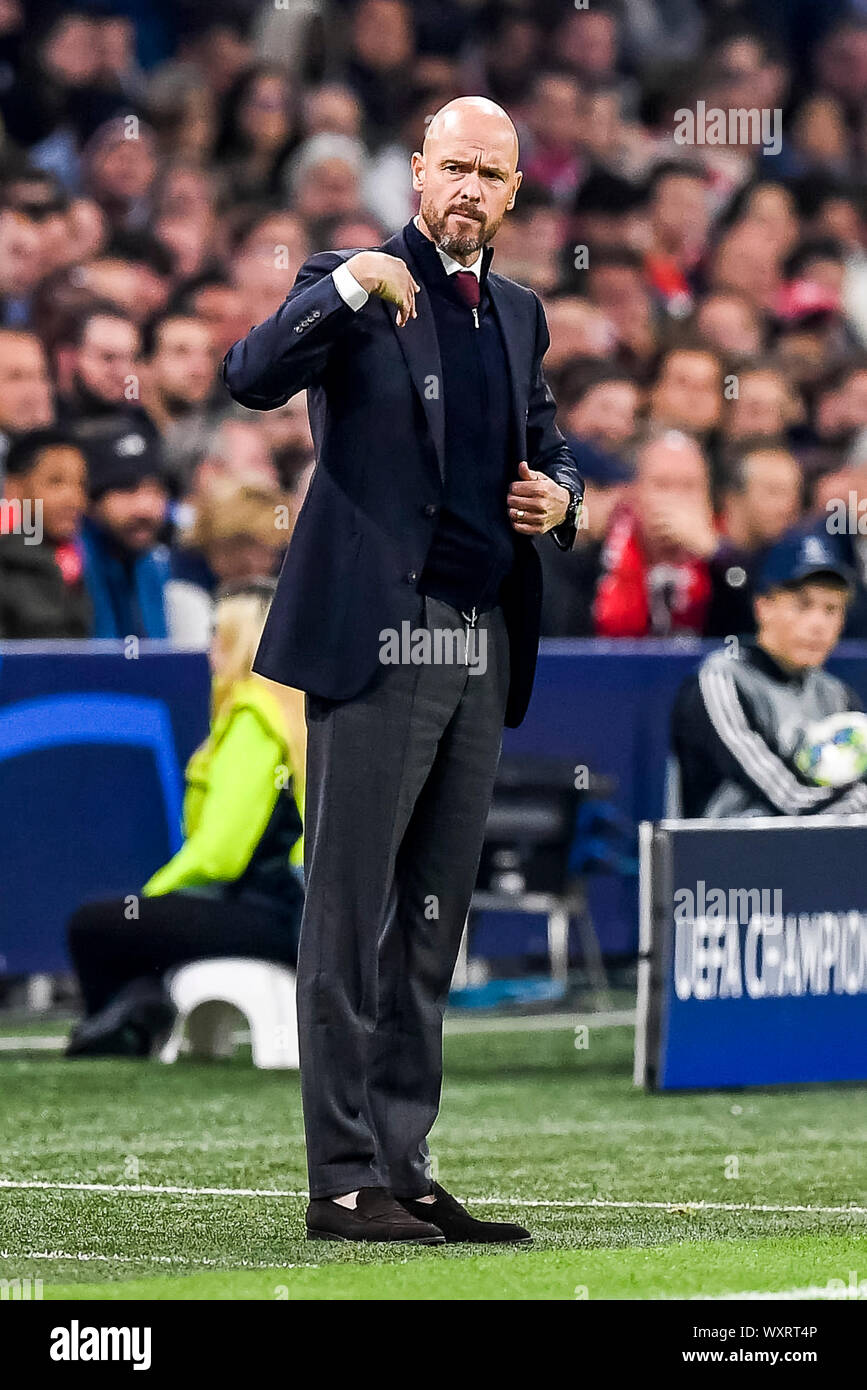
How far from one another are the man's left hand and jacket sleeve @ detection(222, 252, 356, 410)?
474 mm

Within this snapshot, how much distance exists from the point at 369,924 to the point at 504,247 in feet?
28.4

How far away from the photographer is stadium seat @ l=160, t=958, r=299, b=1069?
28.9 feet

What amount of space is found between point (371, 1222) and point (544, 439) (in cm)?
166

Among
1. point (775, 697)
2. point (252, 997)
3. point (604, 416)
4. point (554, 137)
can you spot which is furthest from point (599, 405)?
point (252, 997)

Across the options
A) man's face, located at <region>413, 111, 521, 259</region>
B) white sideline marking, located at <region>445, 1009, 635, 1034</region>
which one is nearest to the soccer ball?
white sideline marking, located at <region>445, 1009, 635, 1034</region>

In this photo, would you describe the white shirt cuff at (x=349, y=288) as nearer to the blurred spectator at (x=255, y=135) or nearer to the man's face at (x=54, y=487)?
the man's face at (x=54, y=487)

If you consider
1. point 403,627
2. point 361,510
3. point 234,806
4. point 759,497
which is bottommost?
point 234,806

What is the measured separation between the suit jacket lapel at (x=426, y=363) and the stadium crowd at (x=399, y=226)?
4.92 metres

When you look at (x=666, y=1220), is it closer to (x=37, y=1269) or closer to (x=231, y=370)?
(x=37, y=1269)

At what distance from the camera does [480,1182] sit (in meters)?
6.44

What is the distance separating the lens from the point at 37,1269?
4.87 metres

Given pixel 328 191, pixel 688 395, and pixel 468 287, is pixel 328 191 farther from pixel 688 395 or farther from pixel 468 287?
pixel 468 287

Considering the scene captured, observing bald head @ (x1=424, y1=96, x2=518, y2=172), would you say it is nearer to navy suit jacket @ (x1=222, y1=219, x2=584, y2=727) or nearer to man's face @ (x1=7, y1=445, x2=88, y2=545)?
navy suit jacket @ (x1=222, y1=219, x2=584, y2=727)

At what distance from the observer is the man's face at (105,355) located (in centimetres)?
1102
